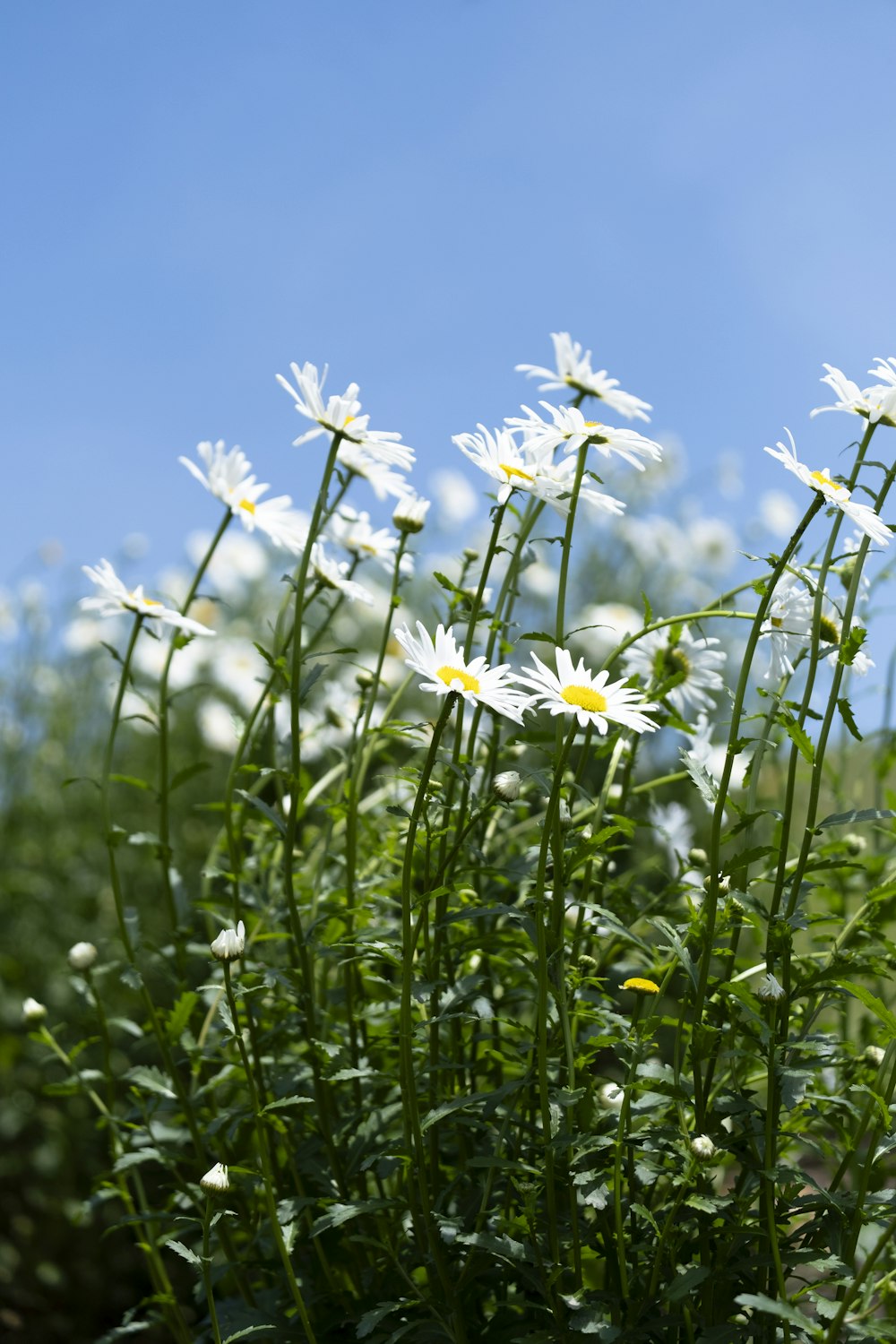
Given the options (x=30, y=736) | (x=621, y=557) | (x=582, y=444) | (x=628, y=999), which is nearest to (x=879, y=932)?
(x=582, y=444)

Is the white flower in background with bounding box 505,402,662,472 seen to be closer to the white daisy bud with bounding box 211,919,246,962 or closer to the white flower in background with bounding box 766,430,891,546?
the white flower in background with bounding box 766,430,891,546

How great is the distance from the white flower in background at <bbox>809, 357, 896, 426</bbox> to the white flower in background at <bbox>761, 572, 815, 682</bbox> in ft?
0.55

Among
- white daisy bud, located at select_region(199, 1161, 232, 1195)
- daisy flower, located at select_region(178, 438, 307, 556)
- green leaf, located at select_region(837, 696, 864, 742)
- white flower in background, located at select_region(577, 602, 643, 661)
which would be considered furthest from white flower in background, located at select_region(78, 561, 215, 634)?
white flower in background, located at select_region(577, 602, 643, 661)

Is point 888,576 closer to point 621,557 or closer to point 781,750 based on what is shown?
point 781,750

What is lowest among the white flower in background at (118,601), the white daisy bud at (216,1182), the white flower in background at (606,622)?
the white daisy bud at (216,1182)

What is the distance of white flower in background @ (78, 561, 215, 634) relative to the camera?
147 centimetres

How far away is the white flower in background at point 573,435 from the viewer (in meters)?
1.24

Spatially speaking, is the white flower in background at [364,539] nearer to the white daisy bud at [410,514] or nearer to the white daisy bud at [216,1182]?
the white daisy bud at [410,514]

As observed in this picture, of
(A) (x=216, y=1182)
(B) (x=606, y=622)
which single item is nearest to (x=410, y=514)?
(A) (x=216, y=1182)

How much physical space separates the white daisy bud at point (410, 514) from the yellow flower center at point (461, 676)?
371mm

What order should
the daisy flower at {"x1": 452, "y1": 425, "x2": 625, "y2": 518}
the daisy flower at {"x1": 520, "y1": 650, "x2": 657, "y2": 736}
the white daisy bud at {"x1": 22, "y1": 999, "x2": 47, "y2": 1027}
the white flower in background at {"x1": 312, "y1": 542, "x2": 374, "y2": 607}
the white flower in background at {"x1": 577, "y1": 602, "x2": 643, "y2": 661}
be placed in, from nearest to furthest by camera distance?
the daisy flower at {"x1": 520, "y1": 650, "x2": 657, "y2": 736} < the daisy flower at {"x1": 452, "y1": 425, "x2": 625, "y2": 518} < the white flower in background at {"x1": 312, "y1": 542, "x2": 374, "y2": 607} < the white daisy bud at {"x1": 22, "y1": 999, "x2": 47, "y2": 1027} < the white flower in background at {"x1": 577, "y1": 602, "x2": 643, "y2": 661}

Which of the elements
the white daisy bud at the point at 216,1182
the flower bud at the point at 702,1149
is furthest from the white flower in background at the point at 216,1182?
the flower bud at the point at 702,1149

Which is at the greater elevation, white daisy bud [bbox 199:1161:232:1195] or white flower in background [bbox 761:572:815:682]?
white flower in background [bbox 761:572:815:682]

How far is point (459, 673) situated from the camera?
1.13m
